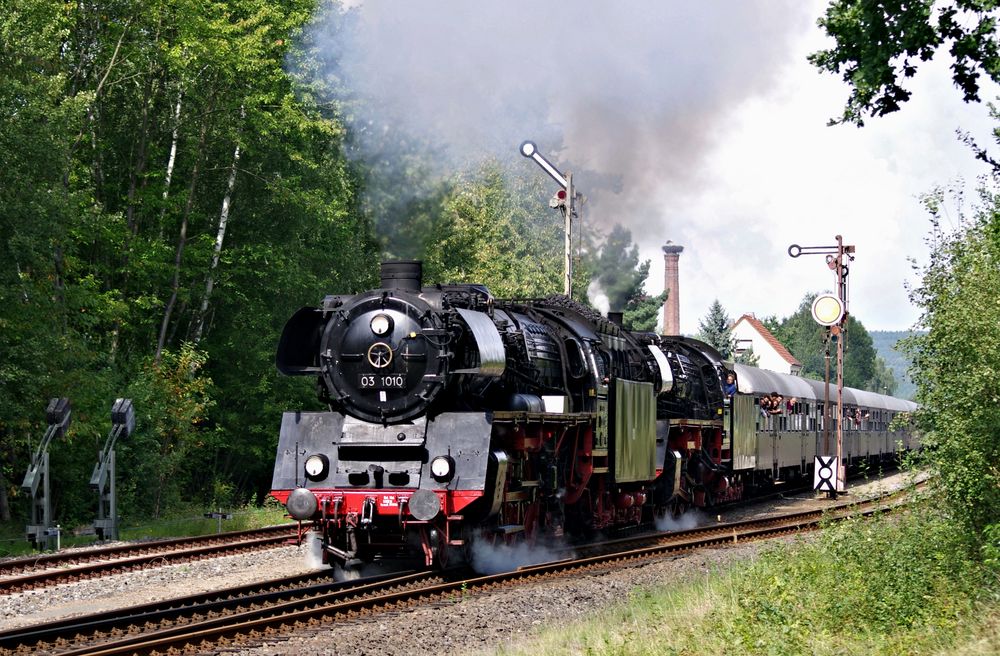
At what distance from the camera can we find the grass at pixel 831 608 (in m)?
9.61

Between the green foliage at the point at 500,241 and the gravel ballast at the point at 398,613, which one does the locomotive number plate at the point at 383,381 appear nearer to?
the gravel ballast at the point at 398,613

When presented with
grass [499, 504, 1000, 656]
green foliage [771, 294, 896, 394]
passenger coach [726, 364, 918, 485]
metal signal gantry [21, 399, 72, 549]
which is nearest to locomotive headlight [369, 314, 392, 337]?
grass [499, 504, 1000, 656]

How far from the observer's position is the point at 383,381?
14516mm

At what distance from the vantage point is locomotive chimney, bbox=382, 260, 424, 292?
15.2 meters

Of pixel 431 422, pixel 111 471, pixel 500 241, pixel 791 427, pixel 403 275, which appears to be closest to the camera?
pixel 431 422

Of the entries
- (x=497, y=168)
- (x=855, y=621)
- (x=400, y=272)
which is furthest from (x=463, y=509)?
(x=497, y=168)

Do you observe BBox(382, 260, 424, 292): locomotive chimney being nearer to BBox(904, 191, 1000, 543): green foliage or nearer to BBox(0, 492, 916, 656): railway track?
BBox(0, 492, 916, 656): railway track

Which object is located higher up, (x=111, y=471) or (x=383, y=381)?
(x=383, y=381)

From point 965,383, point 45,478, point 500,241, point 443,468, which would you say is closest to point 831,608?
point 965,383

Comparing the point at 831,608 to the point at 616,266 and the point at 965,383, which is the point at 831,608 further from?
the point at 616,266

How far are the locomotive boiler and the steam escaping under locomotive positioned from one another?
0.06 ft

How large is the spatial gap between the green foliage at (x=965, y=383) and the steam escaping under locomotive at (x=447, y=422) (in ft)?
1.98

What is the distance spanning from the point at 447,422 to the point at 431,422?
0.81ft

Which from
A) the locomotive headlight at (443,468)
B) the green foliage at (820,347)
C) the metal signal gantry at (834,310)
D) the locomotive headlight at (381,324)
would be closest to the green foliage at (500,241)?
the metal signal gantry at (834,310)
